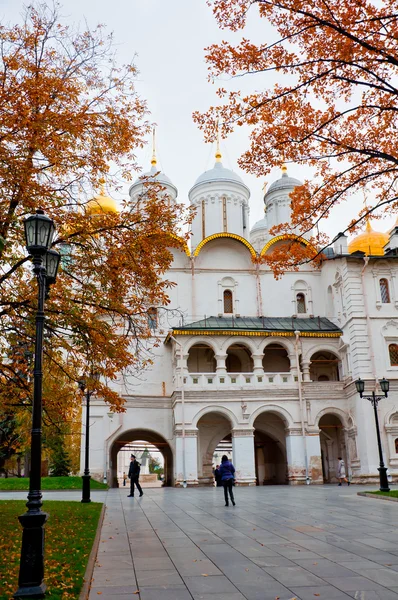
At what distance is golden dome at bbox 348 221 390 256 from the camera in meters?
31.2

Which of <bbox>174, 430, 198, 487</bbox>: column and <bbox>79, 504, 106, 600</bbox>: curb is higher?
<bbox>174, 430, 198, 487</bbox>: column

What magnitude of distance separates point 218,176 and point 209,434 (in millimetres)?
15358

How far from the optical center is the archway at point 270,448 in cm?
2873

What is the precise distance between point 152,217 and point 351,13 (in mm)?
5260

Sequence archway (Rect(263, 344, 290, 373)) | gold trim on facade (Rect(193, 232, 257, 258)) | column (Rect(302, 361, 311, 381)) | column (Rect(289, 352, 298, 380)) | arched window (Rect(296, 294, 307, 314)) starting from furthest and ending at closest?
arched window (Rect(296, 294, 307, 314)) → gold trim on facade (Rect(193, 232, 257, 258)) → archway (Rect(263, 344, 290, 373)) → column (Rect(302, 361, 311, 381)) → column (Rect(289, 352, 298, 380))

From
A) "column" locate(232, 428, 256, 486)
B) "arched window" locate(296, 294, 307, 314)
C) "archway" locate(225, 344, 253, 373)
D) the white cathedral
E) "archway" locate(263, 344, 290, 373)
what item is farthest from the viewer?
"arched window" locate(296, 294, 307, 314)

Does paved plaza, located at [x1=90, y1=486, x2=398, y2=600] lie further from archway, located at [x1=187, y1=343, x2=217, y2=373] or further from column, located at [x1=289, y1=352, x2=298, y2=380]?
archway, located at [x1=187, y1=343, x2=217, y2=373]

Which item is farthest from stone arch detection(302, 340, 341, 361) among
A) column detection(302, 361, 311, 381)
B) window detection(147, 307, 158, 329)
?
window detection(147, 307, 158, 329)

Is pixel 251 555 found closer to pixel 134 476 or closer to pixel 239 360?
pixel 134 476

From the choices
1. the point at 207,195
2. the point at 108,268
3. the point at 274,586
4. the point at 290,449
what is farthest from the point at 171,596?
the point at 207,195

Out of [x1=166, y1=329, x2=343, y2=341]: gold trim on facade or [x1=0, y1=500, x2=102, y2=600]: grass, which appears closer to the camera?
[x1=0, y1=500, x2=102, y2=600]: grass

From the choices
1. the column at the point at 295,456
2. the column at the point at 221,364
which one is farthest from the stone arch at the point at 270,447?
the column at the point at 221,364

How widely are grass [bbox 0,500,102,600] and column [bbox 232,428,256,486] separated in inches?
546

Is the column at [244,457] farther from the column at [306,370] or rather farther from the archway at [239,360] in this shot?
the archway at [239,360]
